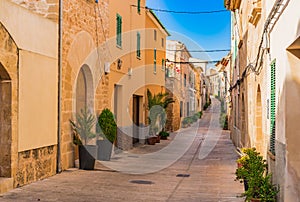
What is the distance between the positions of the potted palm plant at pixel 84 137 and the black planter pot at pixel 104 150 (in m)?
1.32

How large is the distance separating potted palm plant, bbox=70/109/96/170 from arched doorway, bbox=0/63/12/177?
3.04 metres

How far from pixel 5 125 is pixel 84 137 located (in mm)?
3421

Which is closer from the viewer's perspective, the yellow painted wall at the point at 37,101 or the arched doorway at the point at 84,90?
the yellow painted wall at the point at 37,101

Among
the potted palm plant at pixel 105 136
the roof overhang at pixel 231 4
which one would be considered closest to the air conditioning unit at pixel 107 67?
the potted palm plant at pixel 105 136

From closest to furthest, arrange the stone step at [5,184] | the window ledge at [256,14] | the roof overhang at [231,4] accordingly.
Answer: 1. the stone step at [5,184]
2. the window ledge at [256,14]
3. the roof overhang at [231,4]

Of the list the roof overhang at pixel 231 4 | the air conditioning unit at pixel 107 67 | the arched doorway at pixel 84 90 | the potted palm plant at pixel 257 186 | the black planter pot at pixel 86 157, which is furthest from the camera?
the roof overhang at pixel 231 4

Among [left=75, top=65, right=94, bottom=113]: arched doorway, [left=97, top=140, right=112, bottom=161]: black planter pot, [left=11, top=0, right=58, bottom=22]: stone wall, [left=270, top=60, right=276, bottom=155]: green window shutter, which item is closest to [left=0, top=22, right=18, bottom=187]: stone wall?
[left=11, top=0, right=58, bottom=22]: stone wall

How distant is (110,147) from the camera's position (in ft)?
43.2

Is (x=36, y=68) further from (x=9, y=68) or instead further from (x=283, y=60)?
(x=283, y=60)

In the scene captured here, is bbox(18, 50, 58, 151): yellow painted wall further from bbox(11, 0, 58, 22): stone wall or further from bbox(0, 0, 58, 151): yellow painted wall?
bbox(11, 0, 58, 22): stone wall

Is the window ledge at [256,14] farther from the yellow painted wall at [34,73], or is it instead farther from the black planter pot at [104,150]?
the black planter pot at [104,150]

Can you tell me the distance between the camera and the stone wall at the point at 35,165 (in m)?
8.48

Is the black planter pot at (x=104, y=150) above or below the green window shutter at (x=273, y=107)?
below

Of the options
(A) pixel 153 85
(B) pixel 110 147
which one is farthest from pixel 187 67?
(B) pixel 110 147
